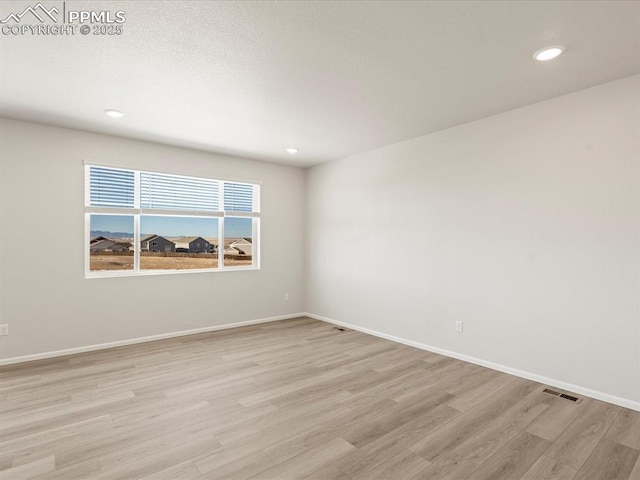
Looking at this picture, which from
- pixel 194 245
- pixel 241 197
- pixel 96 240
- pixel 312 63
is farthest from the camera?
pixel 241 197

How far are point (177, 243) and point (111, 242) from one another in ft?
2.68

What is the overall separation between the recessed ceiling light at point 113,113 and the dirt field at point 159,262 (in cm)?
175

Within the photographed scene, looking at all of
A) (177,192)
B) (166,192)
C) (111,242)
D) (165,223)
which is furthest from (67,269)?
(177,192)

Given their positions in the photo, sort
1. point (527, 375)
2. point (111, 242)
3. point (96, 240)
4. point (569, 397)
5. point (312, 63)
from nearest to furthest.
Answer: point (312, 63)
point (569, 397)
point (527, 375)
point (96, 240)
point (111, 242)

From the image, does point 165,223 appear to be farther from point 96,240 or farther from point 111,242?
point 96,240

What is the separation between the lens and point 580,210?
117 inches

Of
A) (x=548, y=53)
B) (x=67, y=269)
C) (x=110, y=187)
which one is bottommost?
(x=67, y=269)

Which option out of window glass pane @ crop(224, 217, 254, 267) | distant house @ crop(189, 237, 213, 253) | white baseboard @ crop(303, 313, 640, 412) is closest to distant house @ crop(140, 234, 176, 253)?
distant house @ crop(189, 237, 213, 253)

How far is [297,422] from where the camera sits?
2.45 meters

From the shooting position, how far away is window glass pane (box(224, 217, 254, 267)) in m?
5.28

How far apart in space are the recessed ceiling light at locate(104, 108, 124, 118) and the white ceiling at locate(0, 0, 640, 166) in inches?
2.8

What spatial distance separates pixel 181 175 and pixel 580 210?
4.63 m

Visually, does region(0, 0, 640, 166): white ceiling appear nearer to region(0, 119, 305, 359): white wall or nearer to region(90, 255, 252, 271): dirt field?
region(0, 119, 305, 359): white wall

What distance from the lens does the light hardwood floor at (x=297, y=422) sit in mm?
Answer: 1967
